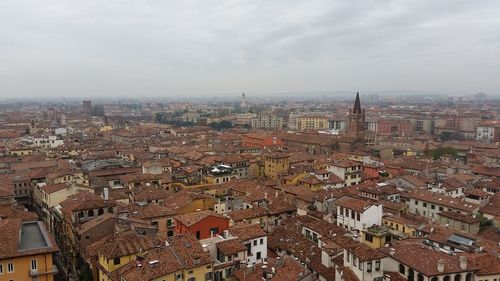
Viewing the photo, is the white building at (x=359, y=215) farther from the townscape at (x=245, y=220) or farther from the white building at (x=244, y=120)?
the white building at (x=244, y=120)

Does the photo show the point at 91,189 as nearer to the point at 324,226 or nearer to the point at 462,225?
the point at 324,226

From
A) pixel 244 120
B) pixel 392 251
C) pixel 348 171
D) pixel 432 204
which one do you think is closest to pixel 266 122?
pixel 244 120

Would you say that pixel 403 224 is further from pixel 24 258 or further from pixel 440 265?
pixel 24 258

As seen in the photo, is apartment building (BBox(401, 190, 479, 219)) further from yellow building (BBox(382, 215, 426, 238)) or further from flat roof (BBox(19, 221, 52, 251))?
flat roof (BBox(19, 221, 52, 251))

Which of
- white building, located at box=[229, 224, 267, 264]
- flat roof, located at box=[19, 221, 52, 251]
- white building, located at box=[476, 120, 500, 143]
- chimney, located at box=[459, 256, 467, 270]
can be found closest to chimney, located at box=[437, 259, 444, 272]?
chimney, located at box=[459, 256, 467, 270]

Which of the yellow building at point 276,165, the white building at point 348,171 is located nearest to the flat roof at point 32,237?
the white building at point 348,171

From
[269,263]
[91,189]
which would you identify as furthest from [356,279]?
[91,189]
